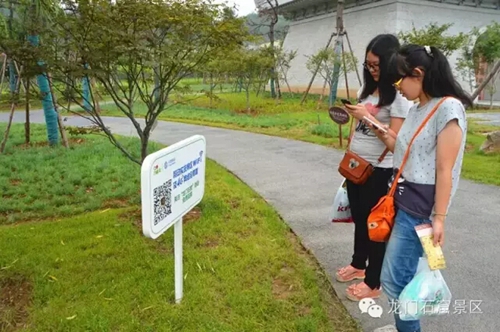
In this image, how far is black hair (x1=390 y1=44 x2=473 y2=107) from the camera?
1.70 metres

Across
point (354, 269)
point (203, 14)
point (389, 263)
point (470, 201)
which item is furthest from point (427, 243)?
point (470, 201)

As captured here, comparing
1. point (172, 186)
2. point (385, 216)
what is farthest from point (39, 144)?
point (385, 216)

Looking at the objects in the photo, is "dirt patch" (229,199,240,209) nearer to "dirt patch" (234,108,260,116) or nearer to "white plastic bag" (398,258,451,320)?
"white plastic bag" (398,258,451,320)

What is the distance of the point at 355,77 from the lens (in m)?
17.3

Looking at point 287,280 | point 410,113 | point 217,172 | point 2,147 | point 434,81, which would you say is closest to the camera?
point 434,81

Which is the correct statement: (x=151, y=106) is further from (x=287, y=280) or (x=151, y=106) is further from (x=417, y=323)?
(x=417, y=323)

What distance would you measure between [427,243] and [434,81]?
698mm

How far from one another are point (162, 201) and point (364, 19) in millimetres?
17500

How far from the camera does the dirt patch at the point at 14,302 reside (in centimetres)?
226

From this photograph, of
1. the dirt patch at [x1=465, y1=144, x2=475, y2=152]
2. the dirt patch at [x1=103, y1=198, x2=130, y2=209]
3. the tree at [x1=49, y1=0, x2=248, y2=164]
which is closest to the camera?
the tree at [x1=49, y1=0, x2=248, y2=164]

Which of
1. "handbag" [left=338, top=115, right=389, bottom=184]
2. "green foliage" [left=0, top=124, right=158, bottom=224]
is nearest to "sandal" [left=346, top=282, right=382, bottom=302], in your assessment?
"handbag" [left=338, top=115, right=389, bottom=184]

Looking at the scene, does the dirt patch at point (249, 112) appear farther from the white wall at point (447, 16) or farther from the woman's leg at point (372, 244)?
the woman's leg at point (372, 244)

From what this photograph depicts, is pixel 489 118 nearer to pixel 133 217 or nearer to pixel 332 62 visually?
pixel 332 62

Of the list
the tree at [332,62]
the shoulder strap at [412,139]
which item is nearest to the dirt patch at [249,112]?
the tree at [332,62]
